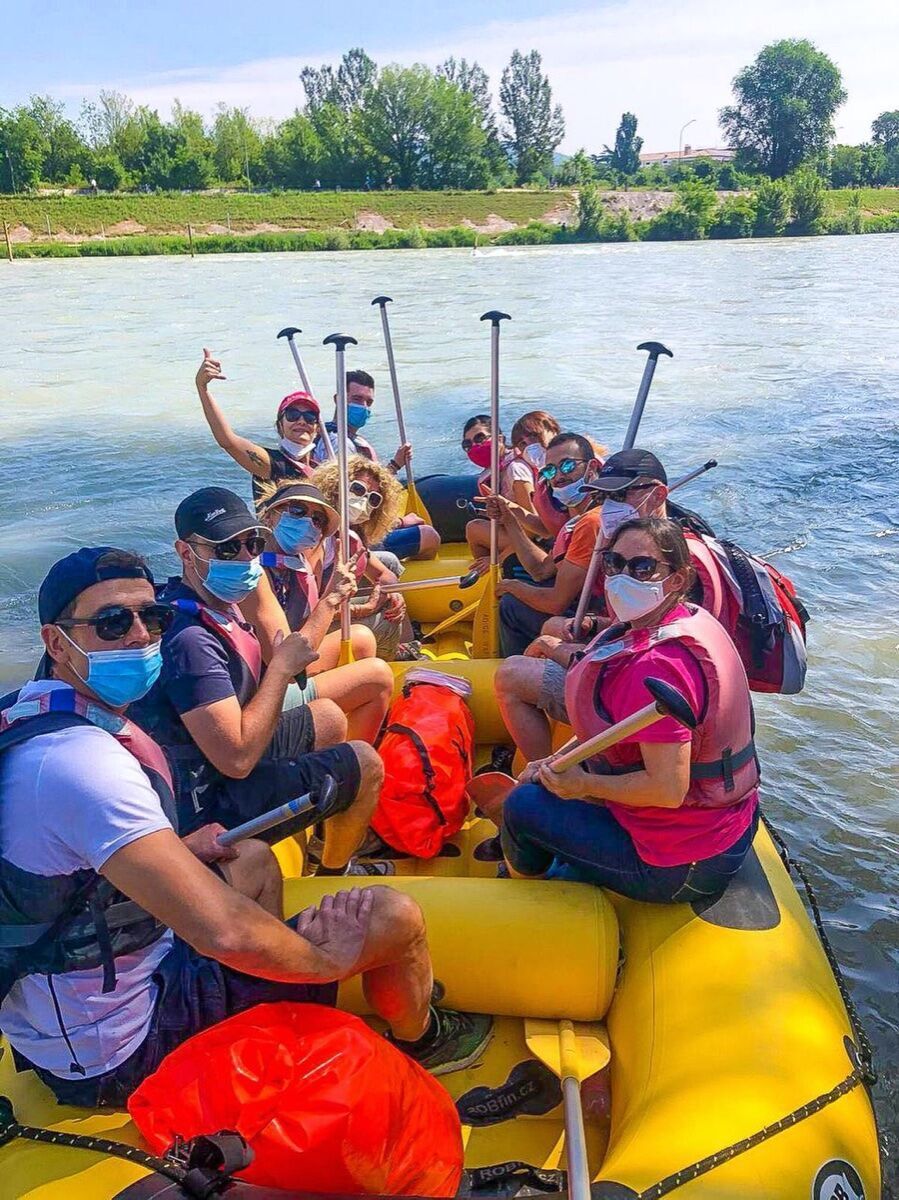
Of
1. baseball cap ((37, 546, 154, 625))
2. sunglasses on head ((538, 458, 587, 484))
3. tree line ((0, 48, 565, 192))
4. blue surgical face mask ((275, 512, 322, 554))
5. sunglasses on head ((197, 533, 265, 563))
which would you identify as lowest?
blue surgical face mask ((275, 512, 322, 554))

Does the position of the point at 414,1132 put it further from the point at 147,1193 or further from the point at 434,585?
the point at 434,585

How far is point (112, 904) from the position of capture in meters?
1.94

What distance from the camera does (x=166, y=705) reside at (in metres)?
2.71

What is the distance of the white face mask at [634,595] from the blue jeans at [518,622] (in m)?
1.84

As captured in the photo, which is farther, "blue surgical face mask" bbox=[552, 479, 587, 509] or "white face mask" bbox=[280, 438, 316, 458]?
"white face mask" bbox=[280, 438, 316, 458]

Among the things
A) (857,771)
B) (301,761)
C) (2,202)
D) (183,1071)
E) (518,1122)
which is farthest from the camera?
(2,202)

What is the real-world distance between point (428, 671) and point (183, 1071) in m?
2.32

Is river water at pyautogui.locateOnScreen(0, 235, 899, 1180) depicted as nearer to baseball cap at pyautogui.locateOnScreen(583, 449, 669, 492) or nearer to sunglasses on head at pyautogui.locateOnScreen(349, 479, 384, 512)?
baseball cap at pyautogui.locateOnScreen(583, 449, 669, 492)

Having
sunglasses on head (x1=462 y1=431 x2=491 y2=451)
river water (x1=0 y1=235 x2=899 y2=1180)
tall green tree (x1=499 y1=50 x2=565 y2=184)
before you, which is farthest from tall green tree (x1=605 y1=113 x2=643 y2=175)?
sunglasses on head (x1=462 y1=431 x2=491 y2=451)

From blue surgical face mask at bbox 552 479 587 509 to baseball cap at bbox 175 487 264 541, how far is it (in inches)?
70.4

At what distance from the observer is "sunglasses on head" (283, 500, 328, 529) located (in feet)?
12.5

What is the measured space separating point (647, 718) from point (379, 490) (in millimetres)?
2697

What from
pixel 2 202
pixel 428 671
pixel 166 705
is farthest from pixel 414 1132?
pixel 2 202

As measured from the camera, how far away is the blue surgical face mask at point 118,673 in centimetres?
204
